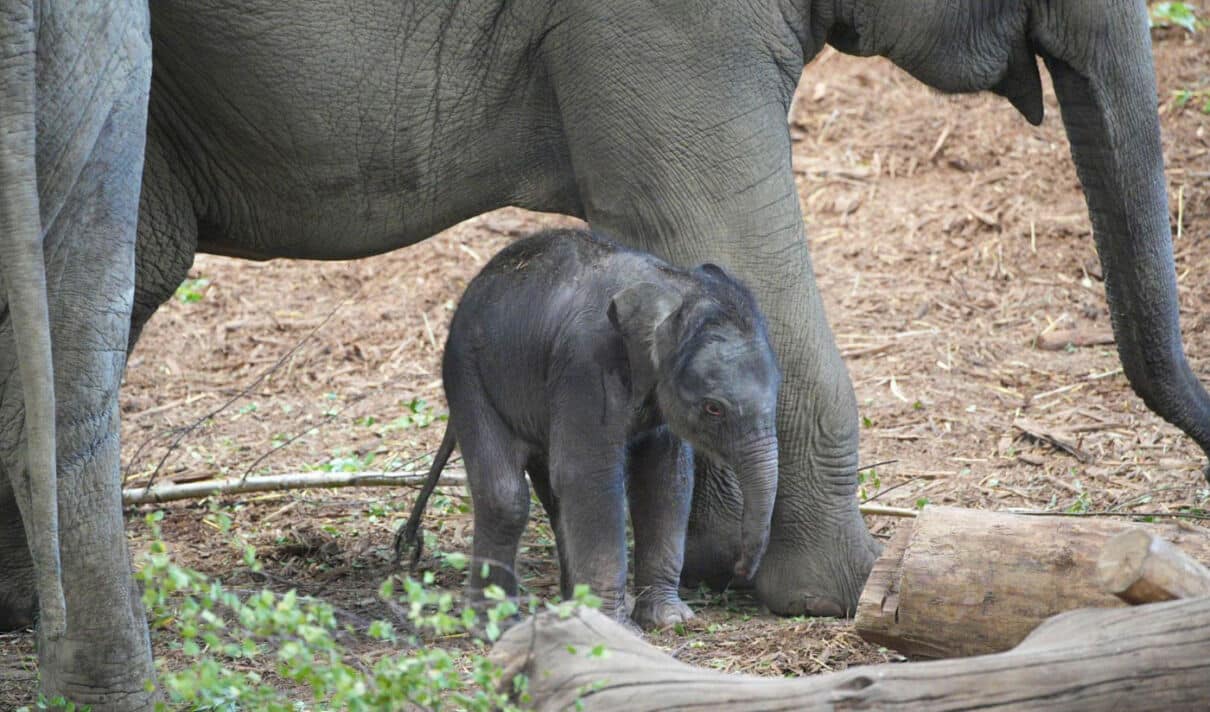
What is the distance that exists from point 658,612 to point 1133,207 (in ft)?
6.59

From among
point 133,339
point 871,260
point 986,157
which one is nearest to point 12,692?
point 133,339

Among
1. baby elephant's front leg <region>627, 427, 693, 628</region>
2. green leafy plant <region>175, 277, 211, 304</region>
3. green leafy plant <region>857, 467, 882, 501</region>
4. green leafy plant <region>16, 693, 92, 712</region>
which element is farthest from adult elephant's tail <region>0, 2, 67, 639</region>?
green leafy plant <region>175, 277, 211, 304</region>

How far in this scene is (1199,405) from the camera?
562cm

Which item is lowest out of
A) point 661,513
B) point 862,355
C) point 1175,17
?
point 862,355

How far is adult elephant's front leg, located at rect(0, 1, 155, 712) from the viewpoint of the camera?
3.58m

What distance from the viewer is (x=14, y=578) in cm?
498

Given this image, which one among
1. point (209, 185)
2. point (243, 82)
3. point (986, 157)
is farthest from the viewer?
point (986, 157)

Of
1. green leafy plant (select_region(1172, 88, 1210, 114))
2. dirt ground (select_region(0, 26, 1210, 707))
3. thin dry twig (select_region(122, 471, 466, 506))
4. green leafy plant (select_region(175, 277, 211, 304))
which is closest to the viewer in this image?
dirt ground (select_region(0, 26, 1210, 707))

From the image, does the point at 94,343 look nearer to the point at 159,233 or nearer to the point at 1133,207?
the point at 159,233

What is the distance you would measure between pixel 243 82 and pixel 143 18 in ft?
3.52

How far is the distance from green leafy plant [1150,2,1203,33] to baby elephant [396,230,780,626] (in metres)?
7.11

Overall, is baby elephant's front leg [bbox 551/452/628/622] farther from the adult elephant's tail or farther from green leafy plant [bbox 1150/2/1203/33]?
green leafy plant [bbox 1150/2/1203/33]

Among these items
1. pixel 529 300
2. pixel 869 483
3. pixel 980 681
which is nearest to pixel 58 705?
pixel 529 300

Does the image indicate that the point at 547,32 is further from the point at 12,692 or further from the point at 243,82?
the point at 12,692
